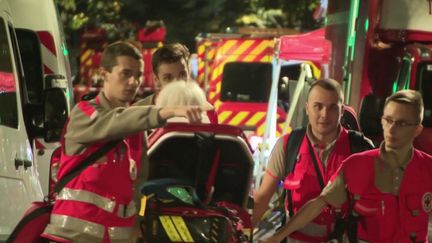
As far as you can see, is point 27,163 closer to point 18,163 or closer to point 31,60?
point 18,163

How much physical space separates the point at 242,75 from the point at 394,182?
1328cm

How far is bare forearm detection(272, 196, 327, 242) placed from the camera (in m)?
3.85

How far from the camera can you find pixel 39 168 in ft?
21.9

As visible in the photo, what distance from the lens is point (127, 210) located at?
358 centimetres

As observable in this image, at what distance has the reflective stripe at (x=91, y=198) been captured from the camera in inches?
138

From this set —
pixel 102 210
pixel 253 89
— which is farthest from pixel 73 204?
pixel 253 89

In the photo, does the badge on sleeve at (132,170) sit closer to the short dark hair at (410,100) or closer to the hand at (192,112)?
the hand at (192,112)

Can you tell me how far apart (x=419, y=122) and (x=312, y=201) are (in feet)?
1.91

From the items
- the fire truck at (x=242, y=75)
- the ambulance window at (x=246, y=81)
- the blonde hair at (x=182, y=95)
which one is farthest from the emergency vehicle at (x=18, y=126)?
the ambulance window at (x=246, y=81)

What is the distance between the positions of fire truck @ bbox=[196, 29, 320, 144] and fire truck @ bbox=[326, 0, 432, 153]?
747 centimetres

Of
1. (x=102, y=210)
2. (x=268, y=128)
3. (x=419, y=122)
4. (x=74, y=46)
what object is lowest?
(x=74, y=46)

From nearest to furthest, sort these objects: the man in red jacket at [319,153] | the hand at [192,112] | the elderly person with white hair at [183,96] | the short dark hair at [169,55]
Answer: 1. the hand at [192,112]
2. the elderly person with white hair at [183,96]
3. the man in red jacket at [319,153]
4. the short dark hair at [169,55]

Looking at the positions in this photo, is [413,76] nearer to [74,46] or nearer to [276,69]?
[276,69]

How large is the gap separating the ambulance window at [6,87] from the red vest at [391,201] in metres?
2.44
